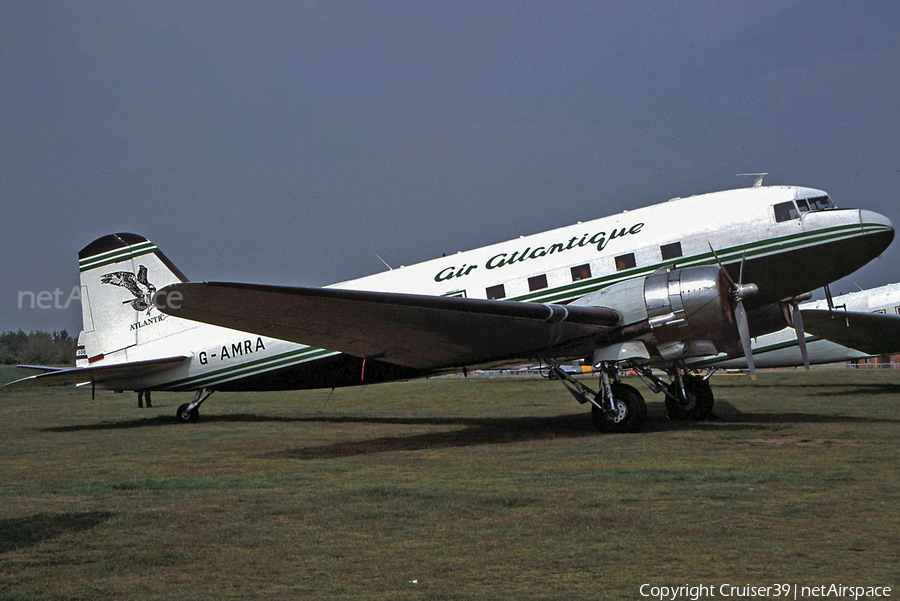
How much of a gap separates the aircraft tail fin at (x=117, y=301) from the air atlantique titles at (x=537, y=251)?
6.57 meters

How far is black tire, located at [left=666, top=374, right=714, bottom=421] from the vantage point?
1658 cm

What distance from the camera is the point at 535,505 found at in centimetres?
764

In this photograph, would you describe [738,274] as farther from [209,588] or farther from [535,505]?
[209,588]

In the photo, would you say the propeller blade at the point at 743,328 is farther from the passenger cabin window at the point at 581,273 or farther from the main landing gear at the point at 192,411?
the main landing gear at the point at 192,411

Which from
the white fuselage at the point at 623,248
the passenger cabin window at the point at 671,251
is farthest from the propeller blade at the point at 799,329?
the passenger cabin window at the point at 671,251

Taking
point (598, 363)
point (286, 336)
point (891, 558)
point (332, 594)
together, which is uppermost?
point (286, 336)

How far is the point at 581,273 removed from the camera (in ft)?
48.9

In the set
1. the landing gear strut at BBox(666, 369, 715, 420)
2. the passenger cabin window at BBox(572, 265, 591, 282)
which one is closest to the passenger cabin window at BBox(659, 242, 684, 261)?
the passenger cabin window at BBox(572, 265, 591, 282)

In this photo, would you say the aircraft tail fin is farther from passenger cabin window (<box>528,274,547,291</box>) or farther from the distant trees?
the distant trees

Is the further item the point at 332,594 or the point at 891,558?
the point at 891,558

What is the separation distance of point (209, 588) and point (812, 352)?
27283 mm

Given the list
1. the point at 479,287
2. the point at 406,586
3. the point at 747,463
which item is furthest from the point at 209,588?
the point at 479,287

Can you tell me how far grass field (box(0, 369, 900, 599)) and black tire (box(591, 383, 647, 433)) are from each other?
1.33ft

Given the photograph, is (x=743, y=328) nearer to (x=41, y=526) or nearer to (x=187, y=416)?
(x=41, y=526)
